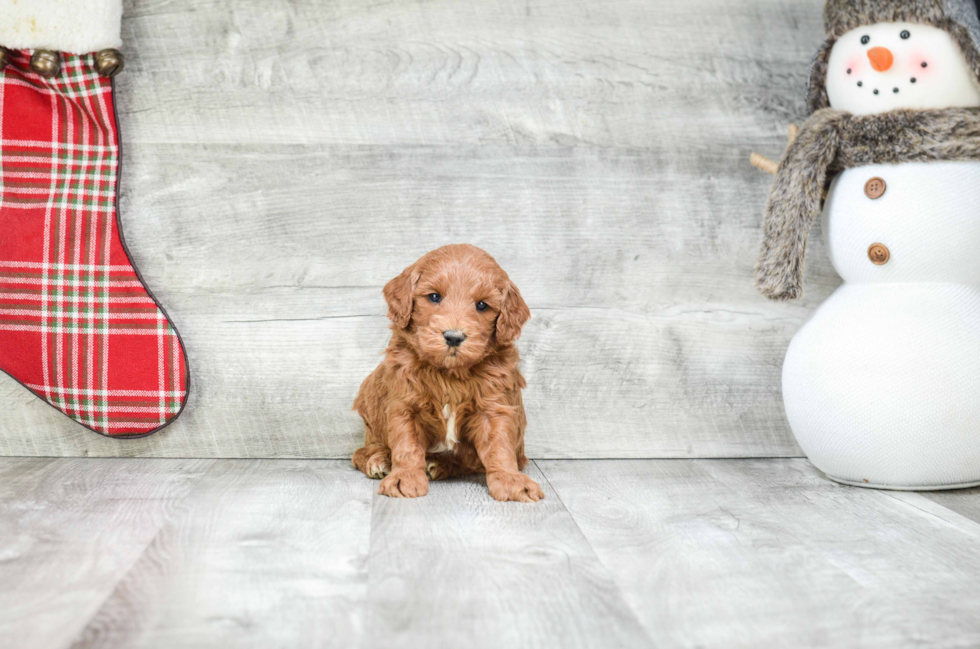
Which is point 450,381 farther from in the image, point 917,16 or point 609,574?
point 917,16

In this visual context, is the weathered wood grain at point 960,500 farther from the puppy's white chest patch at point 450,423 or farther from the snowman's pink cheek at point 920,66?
the puppy's white chest patch at point 450,423

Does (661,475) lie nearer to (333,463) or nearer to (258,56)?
(333,463)

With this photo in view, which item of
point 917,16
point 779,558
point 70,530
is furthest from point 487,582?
point 917,16

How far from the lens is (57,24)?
1.64 metres

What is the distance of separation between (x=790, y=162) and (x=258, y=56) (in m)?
1.19

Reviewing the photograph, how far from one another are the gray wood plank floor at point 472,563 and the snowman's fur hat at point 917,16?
2.84 feet

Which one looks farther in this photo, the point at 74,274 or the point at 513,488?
the point at 74,274

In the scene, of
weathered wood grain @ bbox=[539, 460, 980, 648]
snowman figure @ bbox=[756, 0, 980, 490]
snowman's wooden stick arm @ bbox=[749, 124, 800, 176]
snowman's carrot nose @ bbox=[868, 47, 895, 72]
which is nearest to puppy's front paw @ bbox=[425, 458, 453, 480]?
weathered wood grain @ bbox=[539, 460, 980, 648]

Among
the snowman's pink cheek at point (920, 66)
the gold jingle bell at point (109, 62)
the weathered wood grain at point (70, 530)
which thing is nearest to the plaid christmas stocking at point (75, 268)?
the gold jingle bell at point (109, 62)

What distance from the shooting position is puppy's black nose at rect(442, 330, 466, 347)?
1.45 m

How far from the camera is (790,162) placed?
1636 millimetres

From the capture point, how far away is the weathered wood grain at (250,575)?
2.99 ft

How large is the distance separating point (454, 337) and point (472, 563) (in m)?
0.44

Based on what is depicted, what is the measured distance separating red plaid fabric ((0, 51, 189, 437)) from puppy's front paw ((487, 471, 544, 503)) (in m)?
0.74
